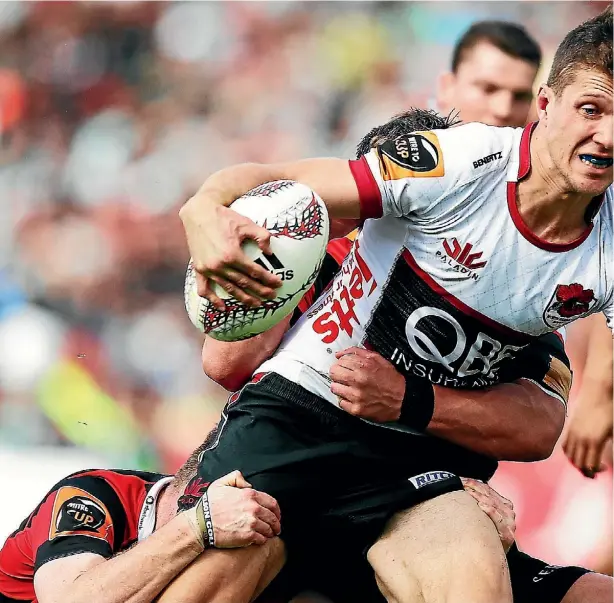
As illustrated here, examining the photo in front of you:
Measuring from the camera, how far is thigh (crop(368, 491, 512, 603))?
84.9 inches

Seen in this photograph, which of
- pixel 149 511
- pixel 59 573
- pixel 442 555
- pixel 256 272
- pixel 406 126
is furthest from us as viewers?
pixel 406 126

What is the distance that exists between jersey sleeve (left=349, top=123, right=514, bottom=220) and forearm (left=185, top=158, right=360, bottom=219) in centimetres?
2

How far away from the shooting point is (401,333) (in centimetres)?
242

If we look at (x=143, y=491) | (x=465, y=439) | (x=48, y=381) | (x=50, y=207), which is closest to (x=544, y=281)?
(x=465, y=439)

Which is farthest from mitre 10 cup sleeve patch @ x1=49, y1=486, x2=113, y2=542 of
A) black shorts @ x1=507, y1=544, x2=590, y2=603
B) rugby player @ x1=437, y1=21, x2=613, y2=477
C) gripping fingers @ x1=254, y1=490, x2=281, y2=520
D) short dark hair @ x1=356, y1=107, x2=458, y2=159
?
rugby player @ x1=437, y1=21, x2=613, y2=477

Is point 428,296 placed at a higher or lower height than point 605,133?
lower

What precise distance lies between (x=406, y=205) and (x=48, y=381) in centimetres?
306

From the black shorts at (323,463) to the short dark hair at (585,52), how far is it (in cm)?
94

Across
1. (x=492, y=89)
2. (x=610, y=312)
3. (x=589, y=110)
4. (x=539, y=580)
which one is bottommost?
(x=539, y=580)

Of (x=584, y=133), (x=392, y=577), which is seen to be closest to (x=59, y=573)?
(x=392, y=577)

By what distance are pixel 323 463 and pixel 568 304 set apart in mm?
695

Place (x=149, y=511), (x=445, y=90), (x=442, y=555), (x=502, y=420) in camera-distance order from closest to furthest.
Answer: (x=442, y=555) → (x=502, y=420) → (x=149, y=511) → (x=445, y=90)

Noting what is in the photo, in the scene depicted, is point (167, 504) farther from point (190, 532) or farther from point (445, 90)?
point (445, 90)

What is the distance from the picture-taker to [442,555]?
87.4 inches
